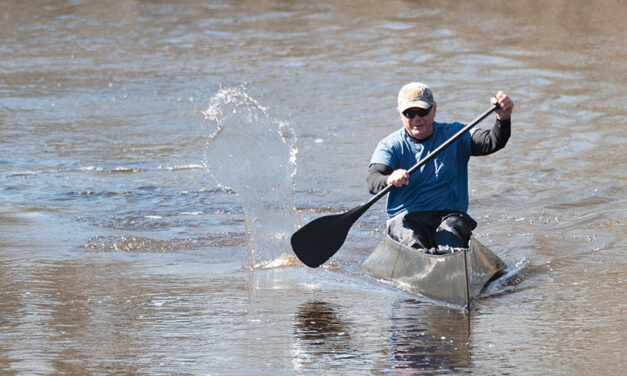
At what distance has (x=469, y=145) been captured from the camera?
261 inches

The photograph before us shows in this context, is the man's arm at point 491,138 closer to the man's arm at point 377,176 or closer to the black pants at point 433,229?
the black pants at point 433,229

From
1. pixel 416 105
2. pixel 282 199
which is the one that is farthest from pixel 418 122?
pixel 282 199

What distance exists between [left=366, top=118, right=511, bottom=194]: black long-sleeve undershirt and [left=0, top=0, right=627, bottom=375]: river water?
735 millimetres

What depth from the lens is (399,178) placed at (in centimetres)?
628

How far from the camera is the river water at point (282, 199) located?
5516 mm

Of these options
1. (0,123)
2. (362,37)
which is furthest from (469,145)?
(362,37)

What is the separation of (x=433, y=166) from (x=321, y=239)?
0.98 metres

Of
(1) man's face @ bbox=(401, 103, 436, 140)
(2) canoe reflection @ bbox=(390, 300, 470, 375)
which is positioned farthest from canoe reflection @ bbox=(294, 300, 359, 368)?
(1) man's face @ bbox=(401, 103, 436, 140)

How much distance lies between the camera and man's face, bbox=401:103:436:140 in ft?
21.5

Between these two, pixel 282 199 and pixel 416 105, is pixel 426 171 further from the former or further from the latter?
pixel 282 199

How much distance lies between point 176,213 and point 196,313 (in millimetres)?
3388

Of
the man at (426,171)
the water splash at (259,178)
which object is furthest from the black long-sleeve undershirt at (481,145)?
the water splash at (259,178)

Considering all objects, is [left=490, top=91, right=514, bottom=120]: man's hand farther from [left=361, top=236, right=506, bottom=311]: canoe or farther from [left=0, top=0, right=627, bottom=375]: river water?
[left=0, top=0, right=627, bottom=375]: river water

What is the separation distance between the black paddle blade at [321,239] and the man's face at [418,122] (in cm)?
72
